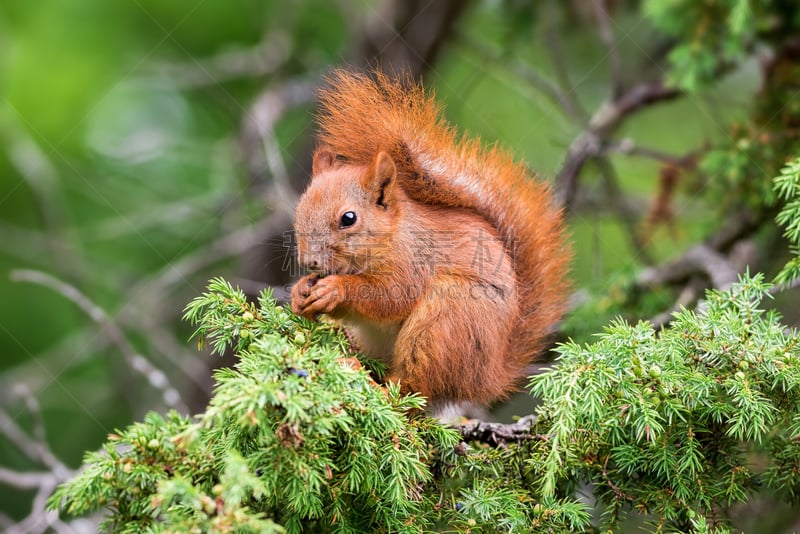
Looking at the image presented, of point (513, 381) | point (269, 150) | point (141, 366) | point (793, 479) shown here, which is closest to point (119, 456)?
point (141, 366)

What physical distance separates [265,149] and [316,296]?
4.25ft

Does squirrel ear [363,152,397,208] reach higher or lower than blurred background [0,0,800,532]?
lower

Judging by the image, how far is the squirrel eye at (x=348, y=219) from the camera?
7.23 feet

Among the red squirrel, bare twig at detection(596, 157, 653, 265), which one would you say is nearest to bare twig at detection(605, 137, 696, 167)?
bare twig at detection(596, 157, 653, 265)

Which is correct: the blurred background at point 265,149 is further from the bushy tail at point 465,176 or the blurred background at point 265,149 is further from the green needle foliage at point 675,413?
the green needle foliage at point 675,413

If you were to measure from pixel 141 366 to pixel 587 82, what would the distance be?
9.71ft

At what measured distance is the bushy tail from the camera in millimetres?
2244

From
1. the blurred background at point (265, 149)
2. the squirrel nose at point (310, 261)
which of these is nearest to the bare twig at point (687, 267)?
the blurred background at point (265, 149)

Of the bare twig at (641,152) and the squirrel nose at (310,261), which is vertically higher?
the bare twig at (641,152)

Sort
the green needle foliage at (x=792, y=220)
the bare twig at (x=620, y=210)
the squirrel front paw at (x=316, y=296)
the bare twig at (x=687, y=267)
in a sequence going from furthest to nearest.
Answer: the bare twig at (x=620, y=210)
the bare twig at (x=687, y=267)
the squirrel front paw at (x=316, y=296)
the green needle foliage at (x=792, y=220)

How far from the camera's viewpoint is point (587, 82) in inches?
167

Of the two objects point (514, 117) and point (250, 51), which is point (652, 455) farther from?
point (250, 51)

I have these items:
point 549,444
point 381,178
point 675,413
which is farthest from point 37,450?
point 675,413

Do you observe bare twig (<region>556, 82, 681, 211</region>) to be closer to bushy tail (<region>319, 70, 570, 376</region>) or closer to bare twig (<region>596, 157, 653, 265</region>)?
bare twig (<region>596, 157, 653, 265</region>)
